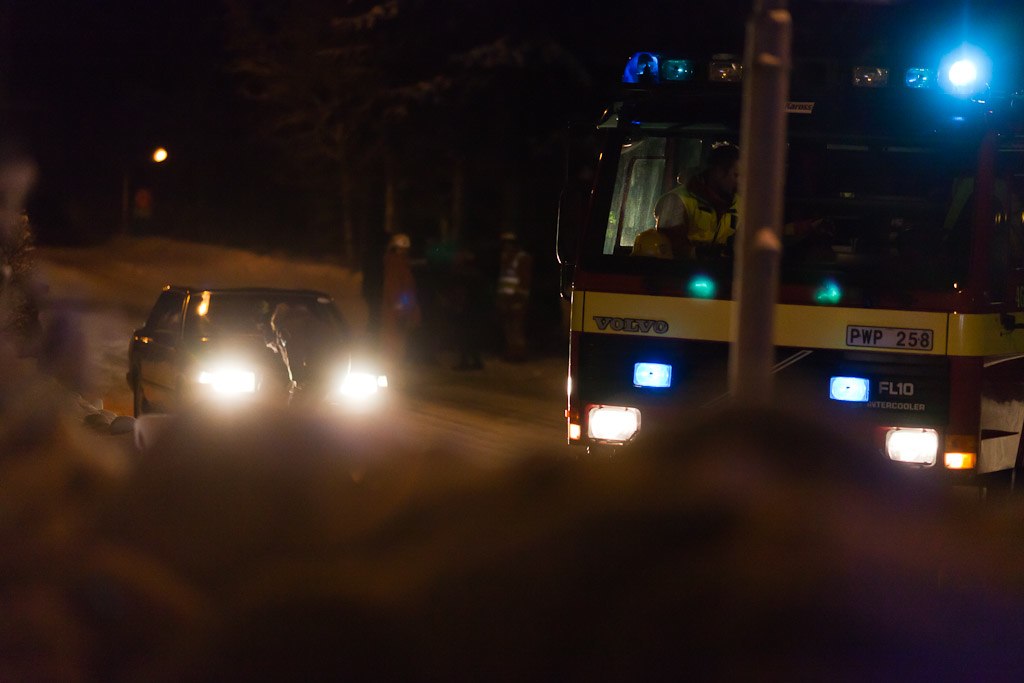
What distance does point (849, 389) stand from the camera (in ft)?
21.8

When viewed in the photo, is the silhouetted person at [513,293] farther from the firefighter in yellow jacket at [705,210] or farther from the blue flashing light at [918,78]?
the blue flashing light at [918,78]

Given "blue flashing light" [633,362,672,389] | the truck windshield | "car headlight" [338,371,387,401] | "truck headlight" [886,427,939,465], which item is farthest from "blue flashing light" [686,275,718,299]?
"car headlight" [338,371,387,401]

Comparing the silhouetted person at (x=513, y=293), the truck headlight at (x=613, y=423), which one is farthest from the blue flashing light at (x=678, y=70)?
the silhouetted person at (x=513, y=293)

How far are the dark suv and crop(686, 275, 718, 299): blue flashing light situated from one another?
16.1 ft

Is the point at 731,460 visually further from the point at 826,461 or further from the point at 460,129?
the point at 460,129

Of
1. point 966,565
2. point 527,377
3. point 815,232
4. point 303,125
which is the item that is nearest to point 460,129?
point 527,377

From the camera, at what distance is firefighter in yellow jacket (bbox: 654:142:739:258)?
7.07m

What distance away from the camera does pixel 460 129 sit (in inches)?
1081

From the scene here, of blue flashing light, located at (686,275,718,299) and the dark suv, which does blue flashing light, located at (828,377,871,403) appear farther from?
the dark suv

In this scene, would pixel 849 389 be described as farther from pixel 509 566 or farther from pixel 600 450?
pixel 509 566

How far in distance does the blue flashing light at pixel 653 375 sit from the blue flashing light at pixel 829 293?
826mm

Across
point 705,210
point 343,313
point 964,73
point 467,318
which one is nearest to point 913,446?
point 705,210

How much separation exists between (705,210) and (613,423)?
124 cm

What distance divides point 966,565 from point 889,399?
1396mm
